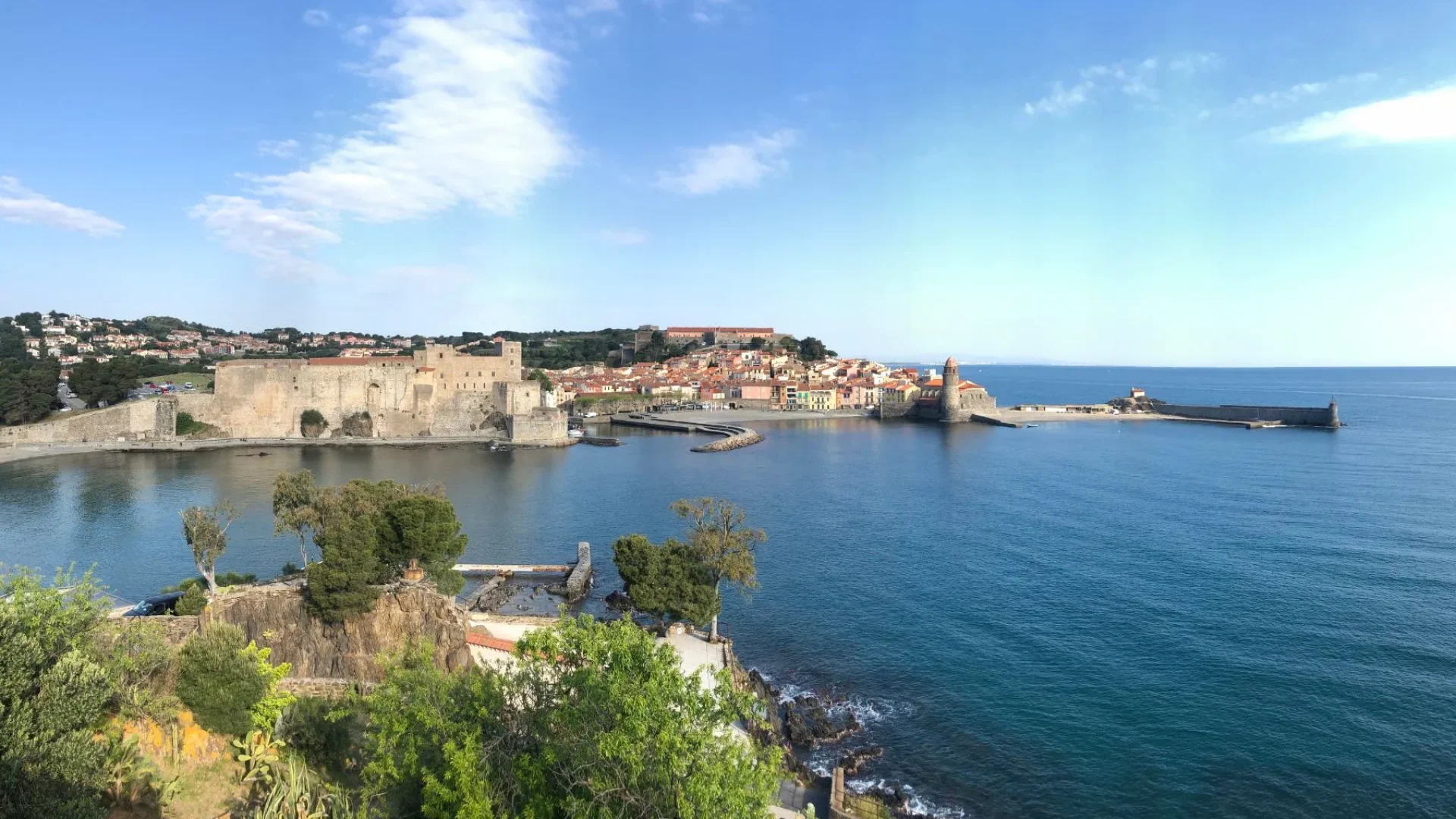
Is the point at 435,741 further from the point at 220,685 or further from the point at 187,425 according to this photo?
the point at 187,425

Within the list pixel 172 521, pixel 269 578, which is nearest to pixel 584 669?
pixel 269 578

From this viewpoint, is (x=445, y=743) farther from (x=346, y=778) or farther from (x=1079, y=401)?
(x=1079, y=401)

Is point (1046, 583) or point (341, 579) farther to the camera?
point (1046, 583)

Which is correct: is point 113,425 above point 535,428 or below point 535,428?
below

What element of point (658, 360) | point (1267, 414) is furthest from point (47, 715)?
point (658, 360)

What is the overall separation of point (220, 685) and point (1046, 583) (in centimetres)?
1775

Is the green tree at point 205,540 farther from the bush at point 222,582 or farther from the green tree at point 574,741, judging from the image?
the green tree at point 574,741

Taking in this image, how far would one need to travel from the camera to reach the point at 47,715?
6477 mm

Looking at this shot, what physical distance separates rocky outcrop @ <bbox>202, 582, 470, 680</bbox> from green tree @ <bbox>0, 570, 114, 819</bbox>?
5210mm

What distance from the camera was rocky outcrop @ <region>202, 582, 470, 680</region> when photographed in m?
12.7

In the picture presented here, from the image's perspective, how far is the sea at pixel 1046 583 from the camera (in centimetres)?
1152

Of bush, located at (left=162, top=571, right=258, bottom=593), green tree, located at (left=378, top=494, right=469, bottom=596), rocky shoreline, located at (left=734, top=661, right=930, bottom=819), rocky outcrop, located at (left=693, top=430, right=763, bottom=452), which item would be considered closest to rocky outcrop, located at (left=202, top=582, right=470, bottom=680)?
green tree, located at (left=378, top=494, right=469, bottom=596)

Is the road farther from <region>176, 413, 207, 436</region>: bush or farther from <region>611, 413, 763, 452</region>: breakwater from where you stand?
<region>611, 413, 763, 452</region>: breakwater

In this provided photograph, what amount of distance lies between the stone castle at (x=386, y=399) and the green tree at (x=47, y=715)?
4000 cm
